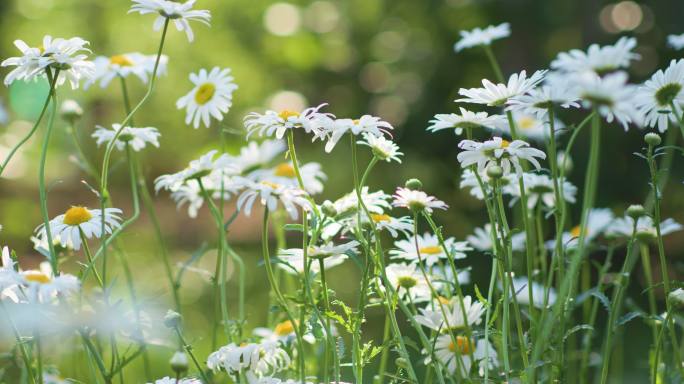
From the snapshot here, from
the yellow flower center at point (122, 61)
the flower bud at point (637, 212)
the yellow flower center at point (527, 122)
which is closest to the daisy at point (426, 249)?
the flower bud at point (637, 212)

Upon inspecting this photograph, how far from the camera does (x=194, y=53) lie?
719 cm

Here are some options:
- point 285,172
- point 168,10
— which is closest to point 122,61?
point 285,172

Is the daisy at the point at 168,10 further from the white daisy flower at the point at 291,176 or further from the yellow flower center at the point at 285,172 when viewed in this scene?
the yellow flower center at the point at 285,172

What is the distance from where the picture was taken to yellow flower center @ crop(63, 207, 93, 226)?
117 cm

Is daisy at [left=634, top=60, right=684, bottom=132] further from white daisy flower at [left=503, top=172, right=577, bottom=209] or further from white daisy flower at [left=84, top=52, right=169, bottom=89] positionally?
white daisy flower at [left=84, top=52, right=169, bottom=89]

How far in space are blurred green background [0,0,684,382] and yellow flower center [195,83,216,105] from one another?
233cm

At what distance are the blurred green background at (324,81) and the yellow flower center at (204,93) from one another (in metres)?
2.33

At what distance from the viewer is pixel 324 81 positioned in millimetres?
7445

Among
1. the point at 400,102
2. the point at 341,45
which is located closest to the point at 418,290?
the point at 400,102

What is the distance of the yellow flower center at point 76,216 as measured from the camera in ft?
3.85

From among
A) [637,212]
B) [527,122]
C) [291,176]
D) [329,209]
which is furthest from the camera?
[527,122]

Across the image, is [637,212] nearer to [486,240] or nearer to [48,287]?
[486,240]

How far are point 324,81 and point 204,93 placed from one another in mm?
6048

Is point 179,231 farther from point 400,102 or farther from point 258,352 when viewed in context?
point 258,352
